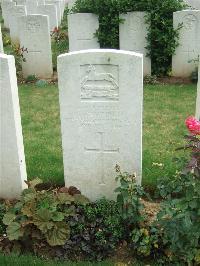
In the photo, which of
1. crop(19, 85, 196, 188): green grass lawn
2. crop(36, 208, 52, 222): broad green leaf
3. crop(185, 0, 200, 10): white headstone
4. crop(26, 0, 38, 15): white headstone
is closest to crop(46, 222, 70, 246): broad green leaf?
crop(36, 208, 52, 222): broad green leaf

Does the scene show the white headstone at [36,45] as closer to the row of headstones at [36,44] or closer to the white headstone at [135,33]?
the row of headstones at [36,44]

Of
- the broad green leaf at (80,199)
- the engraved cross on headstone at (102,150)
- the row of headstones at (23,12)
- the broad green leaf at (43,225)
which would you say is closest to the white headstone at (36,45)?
the row of headstones at (23,12)

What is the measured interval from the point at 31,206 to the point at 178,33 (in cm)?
616

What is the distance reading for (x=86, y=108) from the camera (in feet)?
15.2

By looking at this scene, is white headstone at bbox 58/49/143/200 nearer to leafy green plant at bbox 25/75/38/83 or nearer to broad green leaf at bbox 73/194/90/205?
broad green leaf at bbox 73/194/90/205

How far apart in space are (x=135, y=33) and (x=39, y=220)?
→ 20.6 ft

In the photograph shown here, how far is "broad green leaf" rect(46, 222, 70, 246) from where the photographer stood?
426cm

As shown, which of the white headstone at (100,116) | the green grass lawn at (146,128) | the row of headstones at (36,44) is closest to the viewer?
the white headstone at (100,116)

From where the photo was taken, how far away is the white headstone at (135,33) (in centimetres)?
962

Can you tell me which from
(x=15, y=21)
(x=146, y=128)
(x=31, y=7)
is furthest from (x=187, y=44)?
(x=31, y=7)

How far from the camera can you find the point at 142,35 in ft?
32.0

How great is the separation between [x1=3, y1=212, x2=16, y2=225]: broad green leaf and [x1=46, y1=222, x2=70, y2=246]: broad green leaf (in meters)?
0.38

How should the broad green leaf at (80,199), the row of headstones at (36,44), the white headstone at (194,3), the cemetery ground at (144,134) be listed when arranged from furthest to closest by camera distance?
1. the white headstone at (194,3)
2. the row of headstones at (36,44)
3. the cemetery ground at (144,134)
4. the broad green leaf at (80,199)

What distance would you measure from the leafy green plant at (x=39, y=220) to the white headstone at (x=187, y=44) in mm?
5900
